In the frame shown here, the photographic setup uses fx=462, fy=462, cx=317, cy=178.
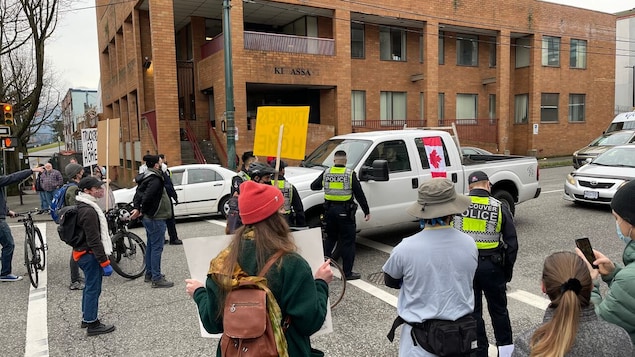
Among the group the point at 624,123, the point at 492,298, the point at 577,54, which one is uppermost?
the point at 577,54

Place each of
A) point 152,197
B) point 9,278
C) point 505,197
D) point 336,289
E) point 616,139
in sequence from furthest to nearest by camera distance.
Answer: point 616,139 < point 505,197 < point 9,278 < point 152,197 < point 336,289

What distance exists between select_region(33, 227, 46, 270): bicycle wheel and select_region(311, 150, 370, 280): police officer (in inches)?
A: 172

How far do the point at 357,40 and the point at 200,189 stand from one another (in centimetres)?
1445

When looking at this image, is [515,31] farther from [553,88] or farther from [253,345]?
[253,345]

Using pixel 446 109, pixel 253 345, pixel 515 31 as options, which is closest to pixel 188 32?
pixel 446 109

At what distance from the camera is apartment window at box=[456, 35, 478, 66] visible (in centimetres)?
2670

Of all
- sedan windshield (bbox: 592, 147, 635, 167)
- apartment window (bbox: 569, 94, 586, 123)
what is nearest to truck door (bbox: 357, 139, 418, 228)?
sedan windshield (bbox: 592, 147, 635, 167)

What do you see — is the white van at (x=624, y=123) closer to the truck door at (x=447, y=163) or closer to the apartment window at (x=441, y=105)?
the apartment window at (x=441, y=105)

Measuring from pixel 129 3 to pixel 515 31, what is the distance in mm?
20786

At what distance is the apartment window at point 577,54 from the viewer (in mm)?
29438

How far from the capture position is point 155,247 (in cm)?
638

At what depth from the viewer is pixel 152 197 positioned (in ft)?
20.9

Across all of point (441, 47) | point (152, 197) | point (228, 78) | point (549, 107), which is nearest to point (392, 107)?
point (441, 47)

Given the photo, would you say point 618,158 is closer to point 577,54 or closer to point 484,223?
point 484,223
